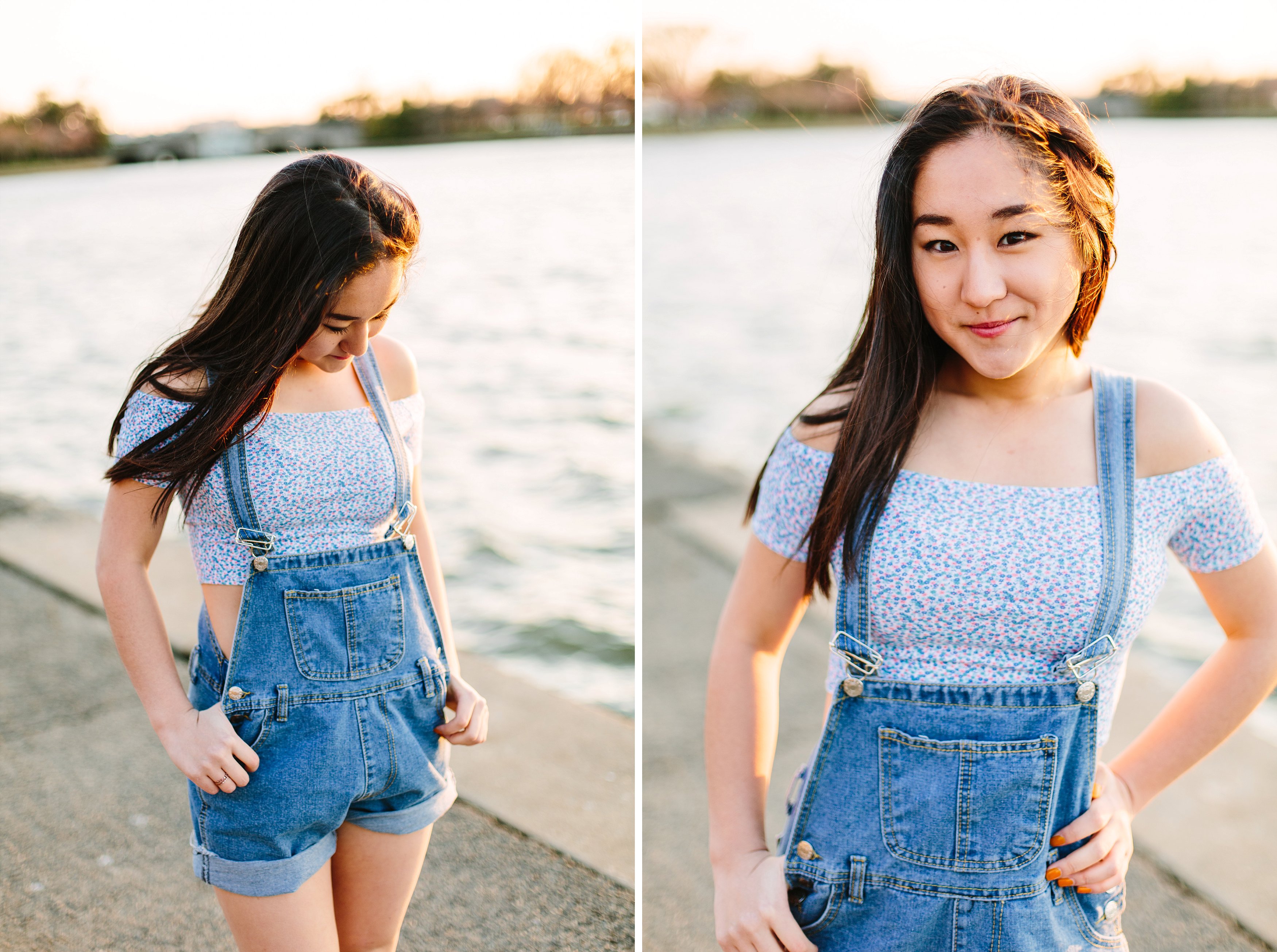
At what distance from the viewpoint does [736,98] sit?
185cm

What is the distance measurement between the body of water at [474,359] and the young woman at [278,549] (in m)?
0.14

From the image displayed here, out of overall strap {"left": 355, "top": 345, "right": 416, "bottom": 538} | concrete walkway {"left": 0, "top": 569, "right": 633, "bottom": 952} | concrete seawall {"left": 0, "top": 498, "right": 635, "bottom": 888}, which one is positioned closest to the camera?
overall strap {"left": 355, "top": 345, "right": 416, "bottom": 538}

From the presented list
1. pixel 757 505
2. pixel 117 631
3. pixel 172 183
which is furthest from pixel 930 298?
pixel 172 183

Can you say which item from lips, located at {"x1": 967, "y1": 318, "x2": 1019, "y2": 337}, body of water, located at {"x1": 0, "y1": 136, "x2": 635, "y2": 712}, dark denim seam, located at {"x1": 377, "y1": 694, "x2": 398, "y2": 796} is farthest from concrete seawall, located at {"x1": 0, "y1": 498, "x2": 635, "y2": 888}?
lips, located at {"x1": 967, "y1": 318, "x2": 1019, "y2": 337}

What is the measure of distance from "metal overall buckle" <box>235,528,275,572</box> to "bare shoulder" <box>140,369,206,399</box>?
0.72 ft

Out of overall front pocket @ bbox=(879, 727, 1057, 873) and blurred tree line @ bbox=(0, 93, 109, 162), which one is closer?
overall front pocket @ bbox=(879, 727, 1057, 873)

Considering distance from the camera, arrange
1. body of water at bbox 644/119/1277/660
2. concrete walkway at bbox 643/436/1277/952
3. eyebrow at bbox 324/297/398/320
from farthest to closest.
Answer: body of water at bbox 644/119/1277/660, concrete walkway at bbox 643/436/1277/952, eyebrow at bbox 324/297/398/320

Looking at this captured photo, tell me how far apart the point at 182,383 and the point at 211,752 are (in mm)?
542

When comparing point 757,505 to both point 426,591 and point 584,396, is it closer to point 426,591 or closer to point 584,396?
point 426,591

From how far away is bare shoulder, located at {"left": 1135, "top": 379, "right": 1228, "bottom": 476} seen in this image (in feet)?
4.34

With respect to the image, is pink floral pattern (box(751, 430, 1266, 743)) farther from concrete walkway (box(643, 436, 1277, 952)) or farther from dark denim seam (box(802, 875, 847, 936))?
concrete walkway (box(643, 436, 1277, 952))

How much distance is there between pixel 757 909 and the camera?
4.59 feet

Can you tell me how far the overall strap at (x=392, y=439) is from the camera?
1657 mm

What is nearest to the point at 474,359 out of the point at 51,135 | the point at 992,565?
the point at 51,135
